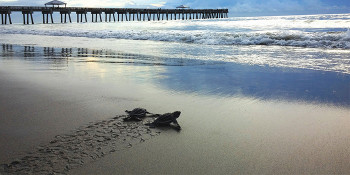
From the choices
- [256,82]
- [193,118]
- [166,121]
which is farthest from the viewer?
[256,82]

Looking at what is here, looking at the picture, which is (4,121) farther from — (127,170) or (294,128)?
(294,128)

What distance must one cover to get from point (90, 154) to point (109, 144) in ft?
0.84

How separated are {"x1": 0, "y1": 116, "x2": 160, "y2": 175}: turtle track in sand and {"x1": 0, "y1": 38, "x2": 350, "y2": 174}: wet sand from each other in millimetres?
20

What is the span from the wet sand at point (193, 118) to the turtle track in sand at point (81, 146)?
0.02 metres

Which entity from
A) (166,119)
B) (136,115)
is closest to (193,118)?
(166,119)

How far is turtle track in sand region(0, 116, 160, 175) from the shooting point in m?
2.41

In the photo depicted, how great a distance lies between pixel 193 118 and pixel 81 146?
1360mm

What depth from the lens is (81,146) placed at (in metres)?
2.84

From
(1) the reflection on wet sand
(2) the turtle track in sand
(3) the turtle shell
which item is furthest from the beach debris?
(1) the reflection on wet sand

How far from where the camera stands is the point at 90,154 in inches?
105

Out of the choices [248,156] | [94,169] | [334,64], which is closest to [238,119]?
[248,156]

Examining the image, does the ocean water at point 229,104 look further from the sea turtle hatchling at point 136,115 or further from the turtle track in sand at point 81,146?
the sea turtle hatchling at point 136,115

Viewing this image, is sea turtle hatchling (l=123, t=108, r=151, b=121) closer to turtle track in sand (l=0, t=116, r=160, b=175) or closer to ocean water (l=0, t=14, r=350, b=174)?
turtle track in sand (l=0, t=116, r=160, b=175)

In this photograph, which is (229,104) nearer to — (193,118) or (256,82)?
(193,118)
